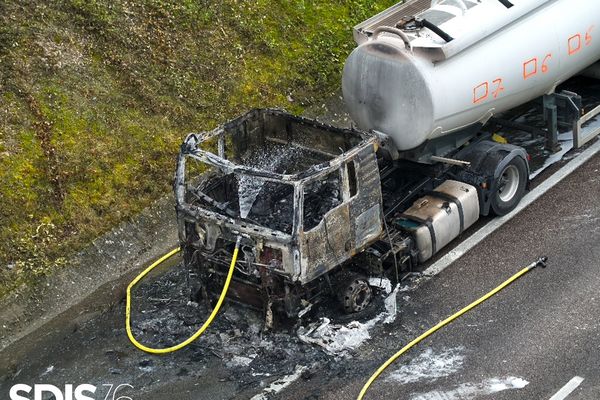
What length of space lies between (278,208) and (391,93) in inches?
82.7

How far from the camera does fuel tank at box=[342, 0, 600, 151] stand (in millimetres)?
12883

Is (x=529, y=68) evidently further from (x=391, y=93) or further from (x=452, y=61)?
(x=391, y=93)

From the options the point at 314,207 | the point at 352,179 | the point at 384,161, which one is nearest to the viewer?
the point at 352,179

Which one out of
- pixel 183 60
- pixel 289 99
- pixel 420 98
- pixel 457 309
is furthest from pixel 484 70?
pixel 183 60

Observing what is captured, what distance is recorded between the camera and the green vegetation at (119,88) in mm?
14398

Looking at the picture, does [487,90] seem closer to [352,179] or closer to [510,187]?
[510,187]

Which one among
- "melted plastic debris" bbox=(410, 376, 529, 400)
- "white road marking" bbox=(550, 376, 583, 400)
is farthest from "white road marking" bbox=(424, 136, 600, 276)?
"white road marking" bbox=(550, 376, 583, 400)

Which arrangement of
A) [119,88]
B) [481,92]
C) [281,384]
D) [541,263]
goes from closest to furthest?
[281,384], [541,263], [481,92], [119,88]

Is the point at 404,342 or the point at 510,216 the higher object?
the point at 510,216

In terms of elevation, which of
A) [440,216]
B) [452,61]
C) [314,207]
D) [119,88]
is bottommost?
[440,216]

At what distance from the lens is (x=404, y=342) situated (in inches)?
472

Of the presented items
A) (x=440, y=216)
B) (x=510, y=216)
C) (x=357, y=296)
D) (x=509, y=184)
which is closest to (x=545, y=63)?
(x=509, y=184)

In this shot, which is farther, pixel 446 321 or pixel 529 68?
pixel 529 68

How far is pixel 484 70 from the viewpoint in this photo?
13508 millimetres
